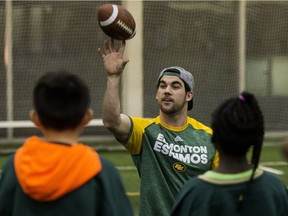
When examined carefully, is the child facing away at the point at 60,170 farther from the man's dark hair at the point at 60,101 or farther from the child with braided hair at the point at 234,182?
the child with braided hair at the point at 234,182

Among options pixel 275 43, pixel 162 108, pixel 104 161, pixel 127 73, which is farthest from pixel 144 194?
pixel 275 43

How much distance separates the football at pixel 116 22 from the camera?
13.5 ft

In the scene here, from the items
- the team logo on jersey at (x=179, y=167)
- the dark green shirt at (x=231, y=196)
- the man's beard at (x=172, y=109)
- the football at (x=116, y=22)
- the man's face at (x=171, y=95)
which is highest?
the football at (x=116, y=22)

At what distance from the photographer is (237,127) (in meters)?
2.50

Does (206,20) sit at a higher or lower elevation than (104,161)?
higher

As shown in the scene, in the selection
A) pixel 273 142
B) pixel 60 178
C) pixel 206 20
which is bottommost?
pixel 273 142

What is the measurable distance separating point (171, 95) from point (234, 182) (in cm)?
155

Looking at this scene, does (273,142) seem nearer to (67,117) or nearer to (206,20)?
(206,20)

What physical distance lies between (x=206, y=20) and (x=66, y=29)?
2.66 meters

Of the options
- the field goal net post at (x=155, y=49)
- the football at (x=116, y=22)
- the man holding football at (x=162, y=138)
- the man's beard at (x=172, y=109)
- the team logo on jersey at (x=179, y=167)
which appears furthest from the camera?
the field goal net post at (x=155, y=49)

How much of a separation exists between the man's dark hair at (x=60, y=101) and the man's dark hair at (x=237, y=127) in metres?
0.52

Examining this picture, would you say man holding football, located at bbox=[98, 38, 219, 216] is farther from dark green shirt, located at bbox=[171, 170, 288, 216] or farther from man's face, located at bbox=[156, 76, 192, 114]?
dark green shirt, located at bbox=[171, 170, 288, 216]

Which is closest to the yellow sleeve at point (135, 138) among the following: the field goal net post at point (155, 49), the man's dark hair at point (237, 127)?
the man's dark hair at point (237, 127)

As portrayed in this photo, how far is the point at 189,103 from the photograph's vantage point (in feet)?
14.0
